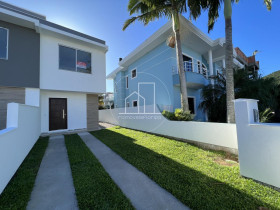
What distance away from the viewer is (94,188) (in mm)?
2338

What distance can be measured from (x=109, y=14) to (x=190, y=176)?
9918 mm

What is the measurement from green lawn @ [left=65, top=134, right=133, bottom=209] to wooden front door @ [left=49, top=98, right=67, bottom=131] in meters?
5.26

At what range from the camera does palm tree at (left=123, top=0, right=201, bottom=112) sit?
6.54 meters

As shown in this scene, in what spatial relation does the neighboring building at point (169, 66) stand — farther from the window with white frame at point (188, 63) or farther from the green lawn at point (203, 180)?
the green lawn at point (203, 180)

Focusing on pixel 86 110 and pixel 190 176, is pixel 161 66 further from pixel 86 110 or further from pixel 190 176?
pixel 190 176

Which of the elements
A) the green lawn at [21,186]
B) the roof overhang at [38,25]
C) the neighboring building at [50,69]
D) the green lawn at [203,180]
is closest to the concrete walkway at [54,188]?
the green lawn at [21,186]

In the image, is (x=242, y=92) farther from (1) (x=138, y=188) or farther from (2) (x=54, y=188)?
(2) (x=54, y=188)

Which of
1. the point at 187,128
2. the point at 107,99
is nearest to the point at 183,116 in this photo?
the point at 187,128

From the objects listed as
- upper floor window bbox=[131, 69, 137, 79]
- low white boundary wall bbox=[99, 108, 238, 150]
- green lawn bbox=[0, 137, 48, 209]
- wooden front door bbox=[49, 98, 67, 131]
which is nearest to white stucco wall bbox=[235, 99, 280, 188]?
low white boundary wall bbox=[99, 108, 238, 150]

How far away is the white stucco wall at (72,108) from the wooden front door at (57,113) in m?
0.18

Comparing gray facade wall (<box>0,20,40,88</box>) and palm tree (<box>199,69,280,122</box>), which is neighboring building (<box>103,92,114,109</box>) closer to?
gray facade wall (<box>0,20,40,88</box>)

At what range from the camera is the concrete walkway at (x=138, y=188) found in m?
1.95

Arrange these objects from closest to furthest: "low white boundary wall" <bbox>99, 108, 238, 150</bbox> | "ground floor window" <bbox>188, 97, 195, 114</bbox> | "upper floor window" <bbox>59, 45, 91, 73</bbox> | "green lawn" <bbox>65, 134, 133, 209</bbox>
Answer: "green lawn" <bbox>65, 134, 133, 209</bbox> < "low white boundary wall" <bbox>99, 108, 238, 150</bbox> < "upper floor window" <bbox>59, 45, 91, 73</bbox> < "ground floor window" <bbox>188, 97, 195, 114</bbox>

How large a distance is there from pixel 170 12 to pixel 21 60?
852 cm
